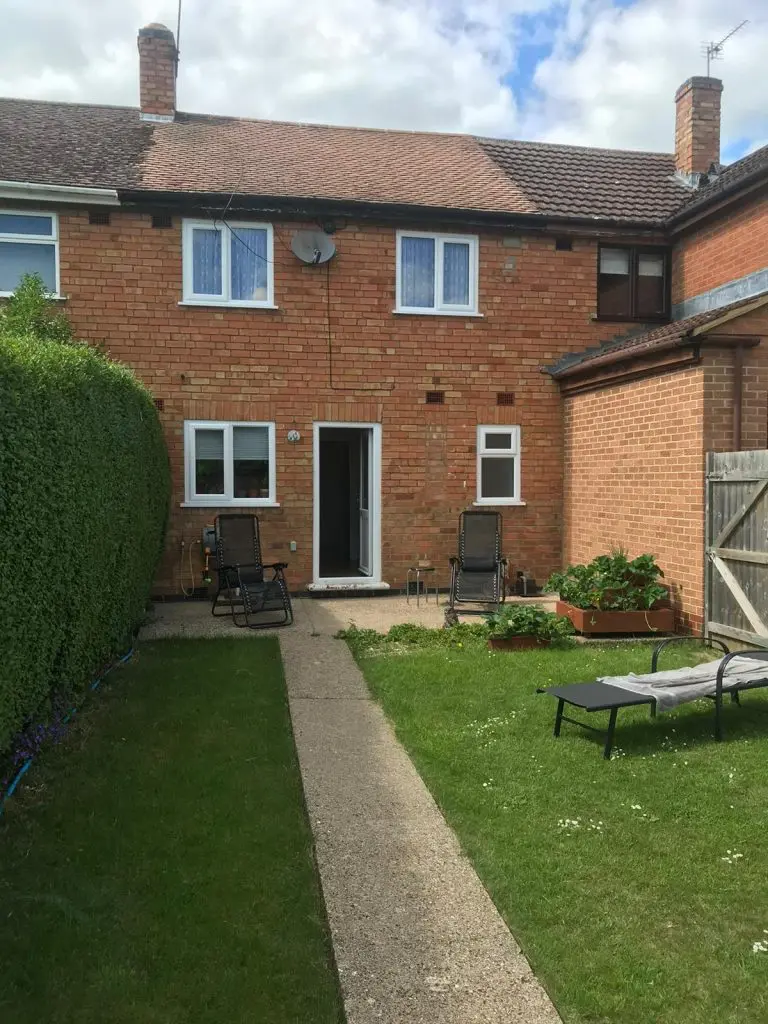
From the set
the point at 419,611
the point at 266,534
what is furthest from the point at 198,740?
the point at 266,534

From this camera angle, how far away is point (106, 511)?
235 inches

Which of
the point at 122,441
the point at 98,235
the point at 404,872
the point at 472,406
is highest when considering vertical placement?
the point at 98,235

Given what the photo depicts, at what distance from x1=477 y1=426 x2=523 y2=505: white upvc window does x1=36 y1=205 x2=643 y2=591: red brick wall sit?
0.15 metres

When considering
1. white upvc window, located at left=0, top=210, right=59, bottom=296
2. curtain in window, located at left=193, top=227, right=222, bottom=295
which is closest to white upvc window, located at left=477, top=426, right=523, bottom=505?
curtain in window, located at left=193, top=227, right=222, bottom=295

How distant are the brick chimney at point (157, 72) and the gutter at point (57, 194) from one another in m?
3.76

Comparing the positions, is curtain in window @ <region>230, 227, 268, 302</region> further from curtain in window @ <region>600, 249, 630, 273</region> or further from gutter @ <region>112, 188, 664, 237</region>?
curtain in window @ <region>600, 249, 630, 273</region>

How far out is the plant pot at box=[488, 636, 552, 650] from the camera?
802 cm

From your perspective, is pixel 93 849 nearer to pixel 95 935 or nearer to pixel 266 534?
pixel 95 935

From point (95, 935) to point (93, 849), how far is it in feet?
2.42

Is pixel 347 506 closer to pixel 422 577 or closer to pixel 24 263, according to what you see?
pixel 422 577

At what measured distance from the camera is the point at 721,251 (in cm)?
1128

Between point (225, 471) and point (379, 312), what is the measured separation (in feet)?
10.5

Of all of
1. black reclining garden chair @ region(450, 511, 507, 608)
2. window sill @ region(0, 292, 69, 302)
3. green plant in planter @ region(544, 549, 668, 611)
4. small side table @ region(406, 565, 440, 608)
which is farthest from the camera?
small side table @ region(406, 565, 440, 608)

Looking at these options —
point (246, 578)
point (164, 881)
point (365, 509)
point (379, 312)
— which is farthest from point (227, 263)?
point (164, 881)
